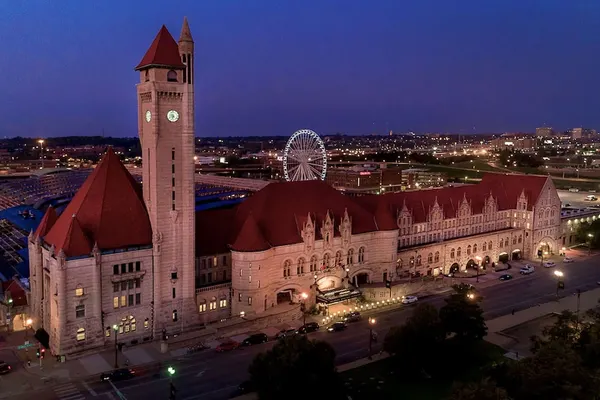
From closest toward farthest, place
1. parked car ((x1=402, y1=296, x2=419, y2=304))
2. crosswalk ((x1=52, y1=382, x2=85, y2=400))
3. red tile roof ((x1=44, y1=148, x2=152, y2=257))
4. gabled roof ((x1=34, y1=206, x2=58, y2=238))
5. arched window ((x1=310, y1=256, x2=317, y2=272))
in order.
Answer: crosswalk ((x1=52, y1=382, x2=85, y2=400)), red tile roof ((x1=44, y1=148, x2=152, y2=257)), gabled roof ((x1=34, y1=206, x2=58, y2=238)), arched window ((x1=310, y1=256, x2=317, y2=272)), parked car ((x1=402, y1=296, x2=419, y2=304))

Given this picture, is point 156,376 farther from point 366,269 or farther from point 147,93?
point 366,269

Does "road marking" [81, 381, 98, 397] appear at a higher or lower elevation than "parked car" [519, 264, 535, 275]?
lower

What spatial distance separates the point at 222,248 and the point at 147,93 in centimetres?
2060

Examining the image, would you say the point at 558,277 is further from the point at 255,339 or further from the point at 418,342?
the point at 255,339

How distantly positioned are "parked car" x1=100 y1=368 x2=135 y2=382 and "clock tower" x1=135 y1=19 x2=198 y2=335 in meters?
9.97

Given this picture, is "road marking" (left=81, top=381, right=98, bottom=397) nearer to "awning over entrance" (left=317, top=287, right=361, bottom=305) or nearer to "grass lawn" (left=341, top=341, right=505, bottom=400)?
"grass lawn" (left=341, top=341, right=505, bottom=400)

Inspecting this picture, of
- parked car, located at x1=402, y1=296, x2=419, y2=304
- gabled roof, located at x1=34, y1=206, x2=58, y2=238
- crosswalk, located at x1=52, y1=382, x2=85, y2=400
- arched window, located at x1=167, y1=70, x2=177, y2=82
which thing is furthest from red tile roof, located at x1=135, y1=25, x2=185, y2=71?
parked car, located at x1=402, y1=296, x2=419, y2=304

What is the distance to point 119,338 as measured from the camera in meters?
61.8

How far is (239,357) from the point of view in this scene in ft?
195

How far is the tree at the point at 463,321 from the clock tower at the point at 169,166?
1113 inches

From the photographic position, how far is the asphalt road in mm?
51438

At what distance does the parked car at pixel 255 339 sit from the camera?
62.4 m

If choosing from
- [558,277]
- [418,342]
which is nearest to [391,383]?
[418,342]

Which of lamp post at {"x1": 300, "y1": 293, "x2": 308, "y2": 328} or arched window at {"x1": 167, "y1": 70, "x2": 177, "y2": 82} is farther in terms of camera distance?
lamp post at {"x1": 300, "y1": 293, "x2": 308, "y2": 328}
